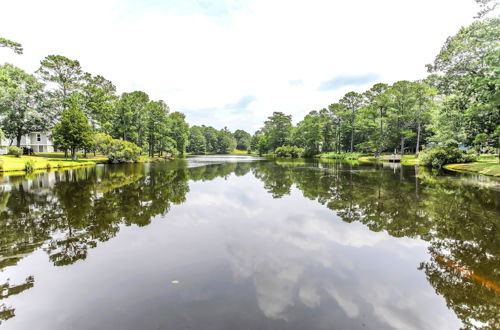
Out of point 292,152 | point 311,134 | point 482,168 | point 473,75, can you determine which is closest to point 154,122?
point 292,152

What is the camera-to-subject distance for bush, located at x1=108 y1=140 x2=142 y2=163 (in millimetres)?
38688

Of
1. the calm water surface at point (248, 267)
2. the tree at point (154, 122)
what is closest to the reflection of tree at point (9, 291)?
the calm water surface at point (248, 267)

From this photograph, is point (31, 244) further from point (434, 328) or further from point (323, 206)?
point (323, 206)

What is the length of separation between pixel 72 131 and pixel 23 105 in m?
12.1

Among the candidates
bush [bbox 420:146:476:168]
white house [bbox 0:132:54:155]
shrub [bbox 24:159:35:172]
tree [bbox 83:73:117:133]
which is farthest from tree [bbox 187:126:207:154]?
bush [bbox 420:146:476:168]

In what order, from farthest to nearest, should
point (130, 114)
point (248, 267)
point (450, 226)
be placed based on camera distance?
point (130, 114)
point (450, 226)
point (248, 267)

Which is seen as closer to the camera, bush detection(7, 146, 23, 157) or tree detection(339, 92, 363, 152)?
bush detection(7, 146, 23, 157)

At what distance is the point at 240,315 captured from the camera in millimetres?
3523

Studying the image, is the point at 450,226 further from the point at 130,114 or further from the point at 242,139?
the point at 242,139

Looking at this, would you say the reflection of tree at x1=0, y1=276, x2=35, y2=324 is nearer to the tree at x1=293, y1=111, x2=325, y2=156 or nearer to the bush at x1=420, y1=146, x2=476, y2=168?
the bush at x1=420, y1=146, x2=476, y2=168

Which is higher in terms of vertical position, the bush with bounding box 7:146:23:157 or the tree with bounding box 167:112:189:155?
the tree with bounding box 167:112:189:155

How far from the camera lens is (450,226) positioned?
305 inches

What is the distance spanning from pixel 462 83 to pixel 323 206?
791 inches

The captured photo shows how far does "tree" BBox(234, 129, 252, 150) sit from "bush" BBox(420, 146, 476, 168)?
127642 mm
